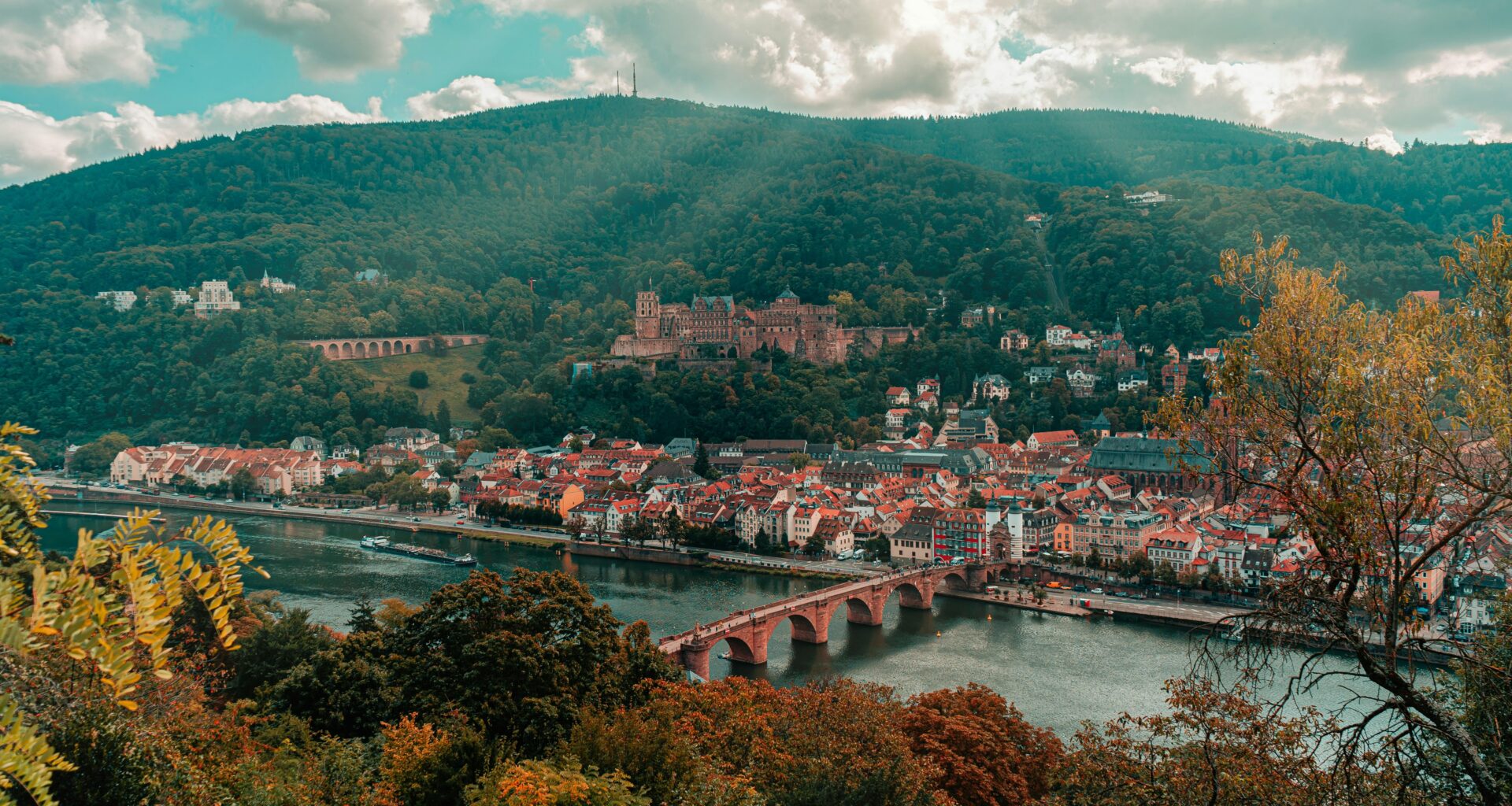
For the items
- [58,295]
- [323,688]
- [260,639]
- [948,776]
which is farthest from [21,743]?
[58,295]

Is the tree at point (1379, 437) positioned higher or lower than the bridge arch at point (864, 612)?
higher

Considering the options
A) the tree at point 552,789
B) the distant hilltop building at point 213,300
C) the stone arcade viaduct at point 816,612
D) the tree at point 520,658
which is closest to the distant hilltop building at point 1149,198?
the stone arcade viaduct at point 816,612

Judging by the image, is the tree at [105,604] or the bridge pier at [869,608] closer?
the tree at [105,604]

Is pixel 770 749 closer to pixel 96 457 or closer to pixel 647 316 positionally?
pixel 647 316

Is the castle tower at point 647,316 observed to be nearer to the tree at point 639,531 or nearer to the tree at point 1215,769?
the tree at point 639,531

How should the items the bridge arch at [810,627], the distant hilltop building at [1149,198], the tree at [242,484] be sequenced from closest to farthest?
the bridge arch at [810,627], the tree at [242,484], the distant hilltop building at [1149,198]

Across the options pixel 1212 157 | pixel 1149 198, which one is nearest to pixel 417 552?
pixel 1149 198

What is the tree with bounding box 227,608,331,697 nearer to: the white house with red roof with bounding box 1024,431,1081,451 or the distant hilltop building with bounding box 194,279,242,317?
the white house with red roof with bounding box 1024,431,1081,451
